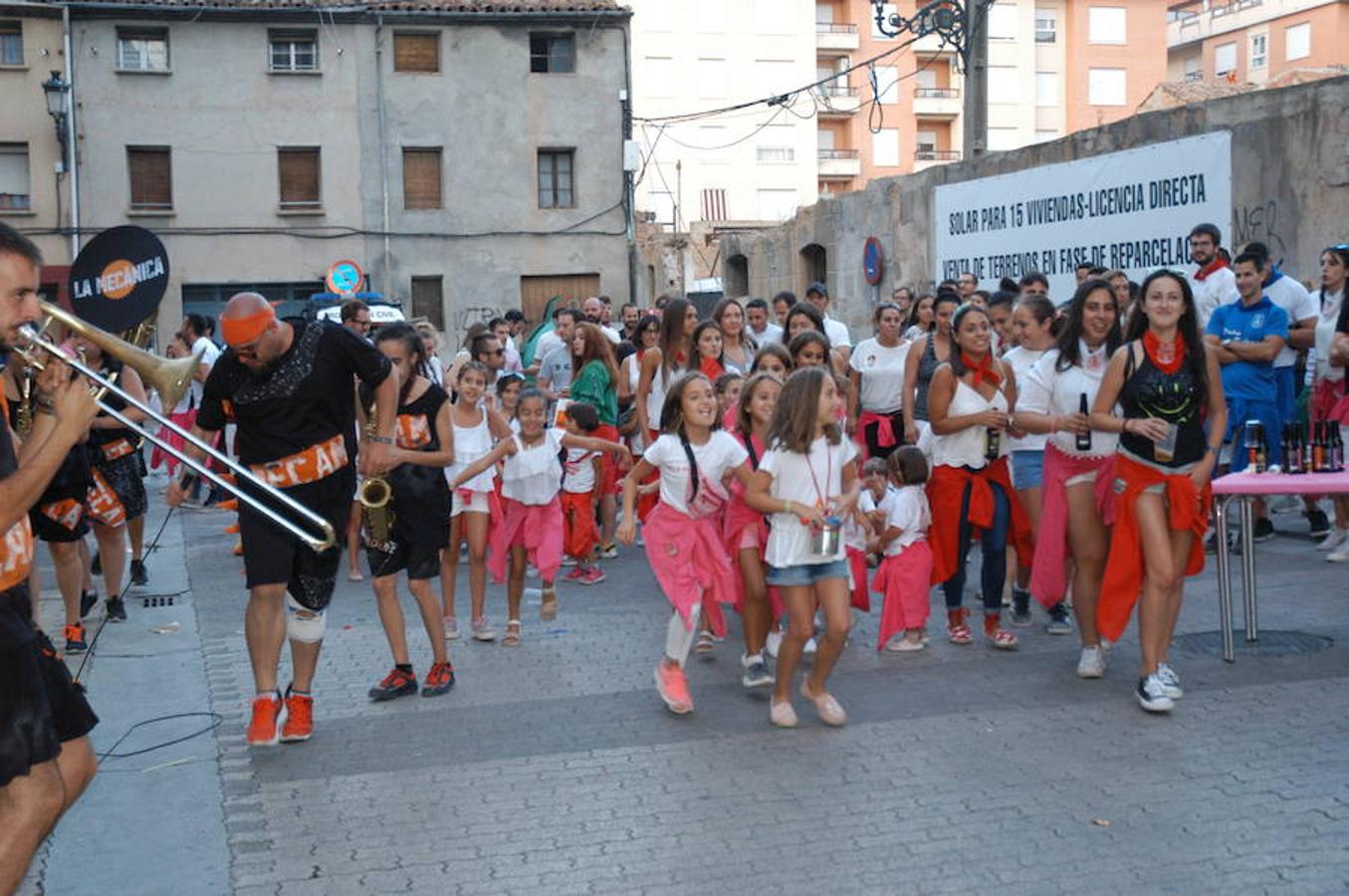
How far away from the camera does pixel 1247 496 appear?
22.6ft

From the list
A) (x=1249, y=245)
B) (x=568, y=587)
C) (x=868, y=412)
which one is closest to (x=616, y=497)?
(x=568, y=587)

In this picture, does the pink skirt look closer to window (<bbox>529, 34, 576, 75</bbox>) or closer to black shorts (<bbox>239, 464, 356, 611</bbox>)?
black shorts (<bbox>239, 464, 356, 611</bbox>)

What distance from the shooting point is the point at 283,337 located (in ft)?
20.4

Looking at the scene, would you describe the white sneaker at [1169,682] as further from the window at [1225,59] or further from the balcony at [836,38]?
the window at [1225,59]

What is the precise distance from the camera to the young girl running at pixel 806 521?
20.9ft

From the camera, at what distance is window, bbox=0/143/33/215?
A: 1298 inches

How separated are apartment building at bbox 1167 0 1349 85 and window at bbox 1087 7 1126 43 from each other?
4507 mm

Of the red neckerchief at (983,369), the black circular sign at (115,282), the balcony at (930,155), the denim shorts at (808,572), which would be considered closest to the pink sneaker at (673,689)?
the denim shorts at (808,572)

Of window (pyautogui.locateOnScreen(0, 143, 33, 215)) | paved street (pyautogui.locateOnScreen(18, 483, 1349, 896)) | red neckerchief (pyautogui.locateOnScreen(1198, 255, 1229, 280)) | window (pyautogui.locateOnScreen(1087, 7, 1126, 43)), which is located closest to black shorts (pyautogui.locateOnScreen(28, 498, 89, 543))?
paved street (pyautogui.locateOnScreen(18, 483, 1349, 896))

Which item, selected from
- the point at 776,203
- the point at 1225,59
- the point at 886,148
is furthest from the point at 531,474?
the point at 1225,59

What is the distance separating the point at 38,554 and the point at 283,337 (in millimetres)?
7433

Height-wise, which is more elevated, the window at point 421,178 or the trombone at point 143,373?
the window at point 421,178

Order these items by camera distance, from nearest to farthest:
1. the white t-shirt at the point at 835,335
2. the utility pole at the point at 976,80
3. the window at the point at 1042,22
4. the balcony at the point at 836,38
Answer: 1. the white t-shirt at the point at 835,335
2. the utility pole at the point at 976,80
3. the balcony at the point at 836,38
4. the window at the point at 1042,22

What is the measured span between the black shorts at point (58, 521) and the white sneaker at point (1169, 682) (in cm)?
552
